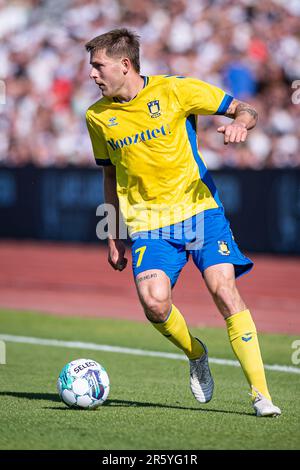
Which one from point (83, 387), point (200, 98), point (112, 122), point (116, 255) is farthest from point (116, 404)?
point (200, 98)

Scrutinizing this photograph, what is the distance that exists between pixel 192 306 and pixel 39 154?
842 centimetres

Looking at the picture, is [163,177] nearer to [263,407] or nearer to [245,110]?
[245,110]

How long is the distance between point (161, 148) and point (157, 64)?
1324 cm

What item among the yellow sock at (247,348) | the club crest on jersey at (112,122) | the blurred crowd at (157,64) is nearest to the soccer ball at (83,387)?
the yellow sock at (247,348)

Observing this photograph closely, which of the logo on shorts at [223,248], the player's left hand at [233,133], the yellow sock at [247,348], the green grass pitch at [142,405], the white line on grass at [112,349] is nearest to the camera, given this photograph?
the green grass pitch at [142,405]

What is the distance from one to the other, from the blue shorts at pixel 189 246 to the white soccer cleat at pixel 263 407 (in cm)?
85

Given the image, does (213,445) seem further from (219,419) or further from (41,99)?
(41,99)

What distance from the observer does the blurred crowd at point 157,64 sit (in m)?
17.6

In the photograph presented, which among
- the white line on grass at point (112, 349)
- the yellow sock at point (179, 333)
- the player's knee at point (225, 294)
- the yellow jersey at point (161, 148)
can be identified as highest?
the yellow jersey at point (161, 148)

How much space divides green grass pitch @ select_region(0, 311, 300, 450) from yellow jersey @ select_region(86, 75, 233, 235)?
1328 millimetres

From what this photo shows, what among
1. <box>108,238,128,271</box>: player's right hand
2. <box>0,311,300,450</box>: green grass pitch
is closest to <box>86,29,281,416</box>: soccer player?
<box>108,238,128,271</box>: player's right hand

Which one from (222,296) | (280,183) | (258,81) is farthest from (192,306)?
(222,296)

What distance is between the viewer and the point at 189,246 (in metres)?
6.65

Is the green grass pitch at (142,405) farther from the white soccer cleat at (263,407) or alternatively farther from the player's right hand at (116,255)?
the player's right hand at (116,255)
